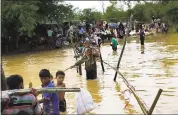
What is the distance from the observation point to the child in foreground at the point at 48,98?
6.75 metres

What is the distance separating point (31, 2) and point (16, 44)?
426cm

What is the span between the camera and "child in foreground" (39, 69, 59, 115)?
6.75m

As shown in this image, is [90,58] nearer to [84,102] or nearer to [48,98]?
[48,98]

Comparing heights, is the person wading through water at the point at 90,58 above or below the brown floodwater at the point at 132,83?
above

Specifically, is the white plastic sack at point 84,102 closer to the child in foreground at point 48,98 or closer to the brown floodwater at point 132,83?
the child in foreground at point 48,98

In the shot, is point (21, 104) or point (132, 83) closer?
point (21, 104)

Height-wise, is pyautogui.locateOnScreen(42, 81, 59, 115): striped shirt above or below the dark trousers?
above

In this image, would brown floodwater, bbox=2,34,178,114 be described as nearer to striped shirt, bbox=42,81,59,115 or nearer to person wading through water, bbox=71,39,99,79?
person wading through water, bbox=71,39,99,79

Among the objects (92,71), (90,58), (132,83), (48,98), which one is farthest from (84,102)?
(92,71)

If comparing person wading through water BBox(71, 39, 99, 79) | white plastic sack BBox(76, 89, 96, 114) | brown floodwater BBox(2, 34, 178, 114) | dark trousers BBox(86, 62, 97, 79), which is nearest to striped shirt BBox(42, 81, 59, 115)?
white plastic sack BBox(76, 89, 96, 114)

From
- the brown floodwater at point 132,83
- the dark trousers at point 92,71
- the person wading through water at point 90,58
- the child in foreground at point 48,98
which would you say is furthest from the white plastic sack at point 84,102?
the dark trousers at point 92,71

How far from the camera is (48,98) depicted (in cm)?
677

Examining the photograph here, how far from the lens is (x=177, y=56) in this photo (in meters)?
20.2

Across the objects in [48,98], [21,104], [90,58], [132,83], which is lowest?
[132,83]
